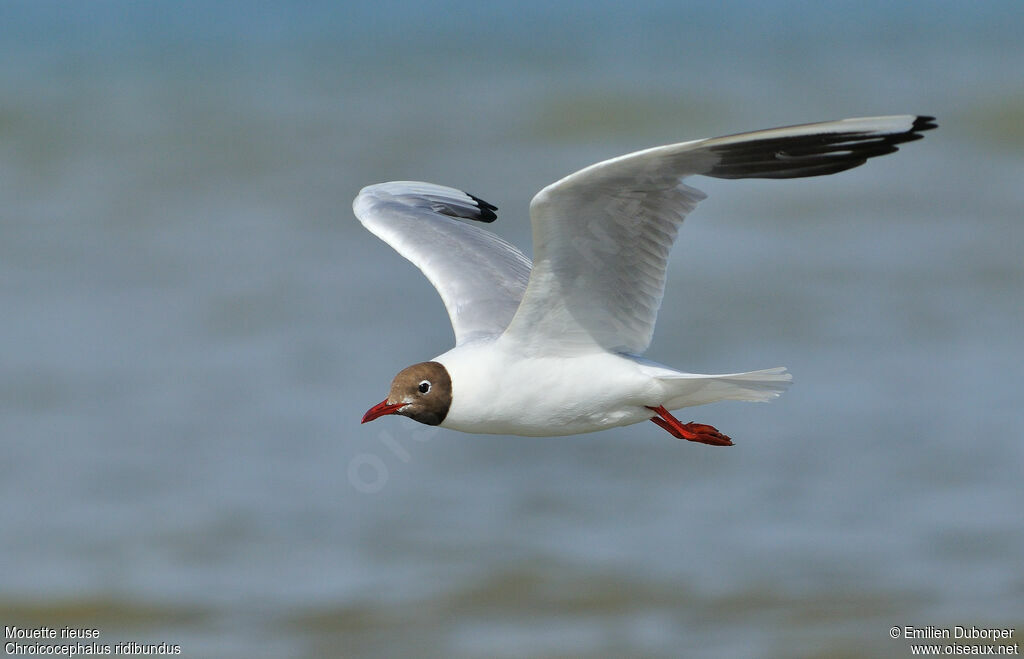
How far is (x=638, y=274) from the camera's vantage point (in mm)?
6922

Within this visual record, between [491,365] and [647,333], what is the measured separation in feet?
2.26

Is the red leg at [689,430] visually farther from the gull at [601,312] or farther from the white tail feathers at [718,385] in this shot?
the white tail feathers at [718,385]

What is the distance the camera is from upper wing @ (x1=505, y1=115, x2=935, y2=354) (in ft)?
20.2

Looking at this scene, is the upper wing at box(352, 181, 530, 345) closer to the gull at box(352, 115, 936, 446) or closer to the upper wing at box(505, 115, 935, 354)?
the gull at box(352, 115, 936, 446)

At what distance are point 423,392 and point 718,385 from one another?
3.99 ft

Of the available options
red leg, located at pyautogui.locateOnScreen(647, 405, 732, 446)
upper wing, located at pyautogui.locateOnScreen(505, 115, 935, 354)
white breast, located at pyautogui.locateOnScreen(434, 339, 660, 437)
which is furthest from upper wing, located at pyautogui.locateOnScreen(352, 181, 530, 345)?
red leg, located at pyautogui.locateOnScreen(647, 405, 732, 446)

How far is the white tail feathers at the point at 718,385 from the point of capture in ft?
22.8

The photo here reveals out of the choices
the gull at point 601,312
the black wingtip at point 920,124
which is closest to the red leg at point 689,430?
the gull at point 601,312

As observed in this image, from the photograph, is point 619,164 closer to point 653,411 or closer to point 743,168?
point 743,168

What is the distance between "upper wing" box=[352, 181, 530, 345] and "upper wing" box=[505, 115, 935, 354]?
0.59m

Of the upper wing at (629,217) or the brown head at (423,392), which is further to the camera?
the brown head at (423,392)

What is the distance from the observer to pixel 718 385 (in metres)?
7.03

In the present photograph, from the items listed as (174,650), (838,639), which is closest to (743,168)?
(838,639)

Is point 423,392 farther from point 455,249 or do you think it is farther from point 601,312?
point 455,249
